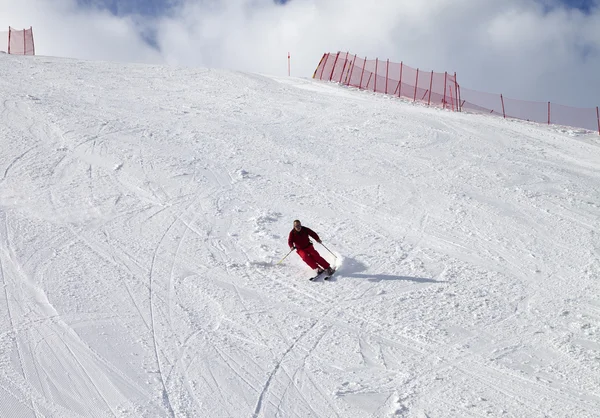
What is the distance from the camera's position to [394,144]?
55.3 feet

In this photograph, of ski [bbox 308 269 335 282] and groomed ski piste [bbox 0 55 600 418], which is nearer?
groomed ski piste [bbox 0 55 600 418]

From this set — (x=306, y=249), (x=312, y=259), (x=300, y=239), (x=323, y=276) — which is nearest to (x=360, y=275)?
(x=323, y=276)

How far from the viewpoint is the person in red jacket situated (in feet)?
32.2

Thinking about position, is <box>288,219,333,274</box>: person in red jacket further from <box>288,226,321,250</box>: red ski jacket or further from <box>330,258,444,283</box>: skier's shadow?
<box>330,258,444,283</box>: skier's shadow

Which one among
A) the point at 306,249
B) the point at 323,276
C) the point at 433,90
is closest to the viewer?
the point at 323,276

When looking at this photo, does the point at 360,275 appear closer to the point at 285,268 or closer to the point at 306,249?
the point at 306,249

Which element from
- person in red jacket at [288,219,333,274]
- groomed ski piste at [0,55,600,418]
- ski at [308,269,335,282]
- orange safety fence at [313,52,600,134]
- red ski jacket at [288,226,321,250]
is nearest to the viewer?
groomed ski piste at [0,55,600,418]

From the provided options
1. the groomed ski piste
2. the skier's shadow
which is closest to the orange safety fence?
the groomed ski piste

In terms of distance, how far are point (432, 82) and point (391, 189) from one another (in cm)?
1480

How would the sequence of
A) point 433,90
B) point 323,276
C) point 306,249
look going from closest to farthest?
point 323,276 < point 306,249 < point 433,90

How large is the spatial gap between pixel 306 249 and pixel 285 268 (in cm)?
47

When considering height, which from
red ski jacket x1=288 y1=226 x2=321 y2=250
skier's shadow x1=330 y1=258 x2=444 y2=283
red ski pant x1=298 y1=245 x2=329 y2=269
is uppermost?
red ski jacket x1=288 y1=226 x2=321 y2=250

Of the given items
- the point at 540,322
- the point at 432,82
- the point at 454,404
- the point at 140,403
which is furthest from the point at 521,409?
the point at 432,82

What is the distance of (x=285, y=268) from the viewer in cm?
1002
